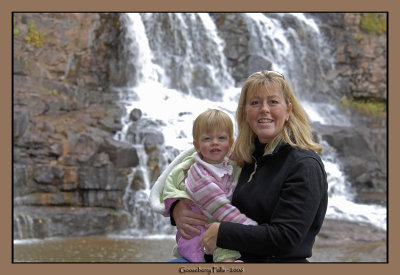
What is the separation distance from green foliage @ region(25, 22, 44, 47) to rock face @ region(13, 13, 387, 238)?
33 millimetres

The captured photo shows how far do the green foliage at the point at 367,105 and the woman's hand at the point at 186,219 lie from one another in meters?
19.7

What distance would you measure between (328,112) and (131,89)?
8.54m

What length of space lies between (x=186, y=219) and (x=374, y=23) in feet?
73.1

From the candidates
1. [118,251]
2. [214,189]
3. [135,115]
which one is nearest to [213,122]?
[214,189]

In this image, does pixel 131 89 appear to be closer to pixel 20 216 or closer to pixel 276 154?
pixel 20 216

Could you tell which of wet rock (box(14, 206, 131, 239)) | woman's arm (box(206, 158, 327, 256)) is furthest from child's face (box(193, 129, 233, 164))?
wet rock (box(14, 206, 131, 239))

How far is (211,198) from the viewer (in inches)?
103

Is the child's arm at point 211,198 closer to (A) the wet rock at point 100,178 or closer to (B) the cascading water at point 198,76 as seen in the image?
(B) the cascading water at point 198,76

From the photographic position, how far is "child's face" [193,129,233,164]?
2.78 meters

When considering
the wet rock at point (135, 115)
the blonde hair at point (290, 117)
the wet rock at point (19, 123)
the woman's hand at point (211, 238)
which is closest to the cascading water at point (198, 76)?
the wet rock at point (135, 115)

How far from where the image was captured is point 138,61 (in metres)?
17.7

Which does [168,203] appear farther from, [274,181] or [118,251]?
[118,251]

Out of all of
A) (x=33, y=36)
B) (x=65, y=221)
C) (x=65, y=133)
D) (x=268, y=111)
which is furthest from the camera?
(x=33, y=36)

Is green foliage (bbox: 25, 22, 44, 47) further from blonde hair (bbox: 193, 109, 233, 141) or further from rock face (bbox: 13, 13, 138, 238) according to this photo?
blonde hair (bbox: 193, 109, 233, 141)
